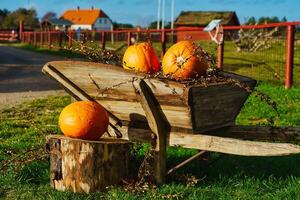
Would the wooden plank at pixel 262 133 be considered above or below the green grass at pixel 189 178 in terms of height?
above

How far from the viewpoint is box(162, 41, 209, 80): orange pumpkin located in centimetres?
449

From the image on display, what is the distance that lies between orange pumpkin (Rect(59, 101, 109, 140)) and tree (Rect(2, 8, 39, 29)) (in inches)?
3674

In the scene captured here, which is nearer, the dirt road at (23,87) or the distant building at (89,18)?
the dirt road at (23,87)

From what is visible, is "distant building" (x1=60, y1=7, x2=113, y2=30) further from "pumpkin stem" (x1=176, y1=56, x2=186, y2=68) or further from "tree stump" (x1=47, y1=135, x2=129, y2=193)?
"pumpkin stem" (x1=176, y1=56, x2=186, y2=68)

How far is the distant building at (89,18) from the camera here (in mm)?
114000

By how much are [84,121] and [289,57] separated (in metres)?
8.42

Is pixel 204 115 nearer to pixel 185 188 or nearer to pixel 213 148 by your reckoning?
pixel 213 148

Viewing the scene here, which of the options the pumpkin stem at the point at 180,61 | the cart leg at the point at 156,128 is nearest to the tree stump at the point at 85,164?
the cart leg at the point at 156,128

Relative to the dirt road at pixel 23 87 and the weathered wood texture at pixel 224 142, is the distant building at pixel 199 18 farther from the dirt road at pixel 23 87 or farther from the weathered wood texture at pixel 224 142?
the weathered wood texture at pixel 224 142

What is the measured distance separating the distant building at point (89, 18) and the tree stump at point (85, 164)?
107561mm

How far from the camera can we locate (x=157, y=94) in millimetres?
4398

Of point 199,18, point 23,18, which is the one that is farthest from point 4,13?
point 199,18

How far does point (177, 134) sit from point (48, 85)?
33.2 feet

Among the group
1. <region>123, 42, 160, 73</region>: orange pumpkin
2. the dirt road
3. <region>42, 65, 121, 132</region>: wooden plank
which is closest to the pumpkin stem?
<region>123, 42, 160, 73</region>: orange pumpkin
